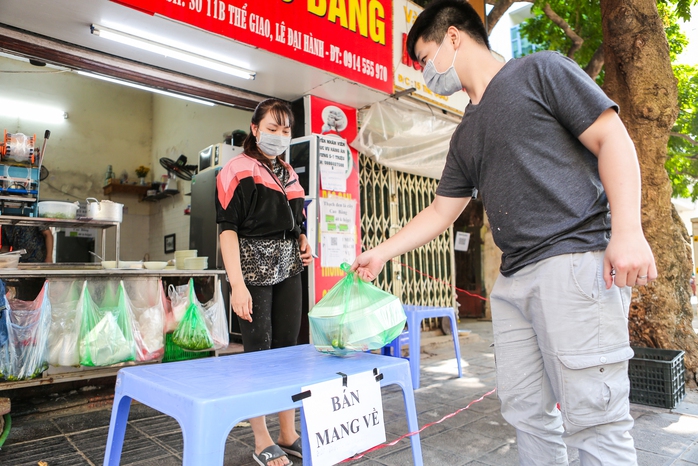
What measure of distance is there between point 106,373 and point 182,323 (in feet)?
2.15

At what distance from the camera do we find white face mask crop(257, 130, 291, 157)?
7.78 feet

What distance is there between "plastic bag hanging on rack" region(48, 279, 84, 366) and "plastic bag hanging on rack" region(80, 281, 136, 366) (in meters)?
0.06

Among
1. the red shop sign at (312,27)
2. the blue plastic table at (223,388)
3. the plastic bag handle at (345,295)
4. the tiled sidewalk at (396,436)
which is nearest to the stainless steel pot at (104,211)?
the tiled sidewalk at (396,436)

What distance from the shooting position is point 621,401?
45.5 inches

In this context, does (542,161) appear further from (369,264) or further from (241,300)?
(241,300)

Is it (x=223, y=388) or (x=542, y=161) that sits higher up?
(x=542, y=161)

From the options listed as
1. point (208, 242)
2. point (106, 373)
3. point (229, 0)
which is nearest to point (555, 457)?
point (106, 373)

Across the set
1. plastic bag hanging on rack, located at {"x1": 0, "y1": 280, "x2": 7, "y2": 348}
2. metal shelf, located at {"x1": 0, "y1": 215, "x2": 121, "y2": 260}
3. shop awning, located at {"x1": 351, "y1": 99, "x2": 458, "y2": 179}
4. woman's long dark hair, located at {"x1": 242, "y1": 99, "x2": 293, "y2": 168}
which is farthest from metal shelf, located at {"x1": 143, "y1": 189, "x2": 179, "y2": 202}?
woman's long dark hair, located at {"x1": 242, "y1": 99, "x2": 293, "y2": 168}

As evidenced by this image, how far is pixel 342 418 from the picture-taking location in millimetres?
1396

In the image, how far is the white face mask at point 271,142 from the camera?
2.37m

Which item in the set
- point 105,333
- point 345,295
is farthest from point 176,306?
point 345,295

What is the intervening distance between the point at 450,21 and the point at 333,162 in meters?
3.09

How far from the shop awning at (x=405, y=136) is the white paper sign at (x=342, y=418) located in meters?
3.64

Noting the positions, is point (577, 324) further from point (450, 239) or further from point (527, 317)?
point (450, 239)
